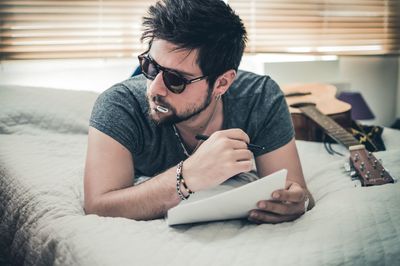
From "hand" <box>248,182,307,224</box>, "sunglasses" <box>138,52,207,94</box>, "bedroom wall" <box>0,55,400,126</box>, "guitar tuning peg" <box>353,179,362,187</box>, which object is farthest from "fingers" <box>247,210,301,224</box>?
"bedroom wall" <box>0,55,400,126</box>

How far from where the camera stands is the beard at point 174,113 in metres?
1.08

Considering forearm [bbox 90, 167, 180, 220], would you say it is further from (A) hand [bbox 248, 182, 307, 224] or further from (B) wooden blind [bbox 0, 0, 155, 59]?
(B) wooden blind [bbox 0, 0, 155, 59]

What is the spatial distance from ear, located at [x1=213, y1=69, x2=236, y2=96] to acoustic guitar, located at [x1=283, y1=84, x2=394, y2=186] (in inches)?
15.7

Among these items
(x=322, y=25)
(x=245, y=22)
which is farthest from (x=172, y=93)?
(x=322, y=25)

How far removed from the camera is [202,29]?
1.09 metres

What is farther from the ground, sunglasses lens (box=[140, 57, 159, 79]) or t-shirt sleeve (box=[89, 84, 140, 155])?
sunglasses lens (box=[140, 57, 159, 79])

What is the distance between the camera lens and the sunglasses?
106 cm

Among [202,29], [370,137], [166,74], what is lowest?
[370,137]

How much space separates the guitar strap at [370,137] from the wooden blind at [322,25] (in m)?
0.89

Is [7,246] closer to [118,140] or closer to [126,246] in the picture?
[118,140]

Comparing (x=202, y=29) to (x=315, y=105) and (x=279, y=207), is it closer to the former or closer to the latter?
(x=279, y=207)

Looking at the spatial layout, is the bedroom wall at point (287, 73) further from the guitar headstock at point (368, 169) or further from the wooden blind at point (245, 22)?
the guitar headstock at point (368, 169)

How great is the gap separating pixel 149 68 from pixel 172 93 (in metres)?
0.08

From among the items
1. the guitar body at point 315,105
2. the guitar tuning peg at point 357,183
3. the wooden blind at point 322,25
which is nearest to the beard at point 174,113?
the guitar tuning peg at point 357,183
